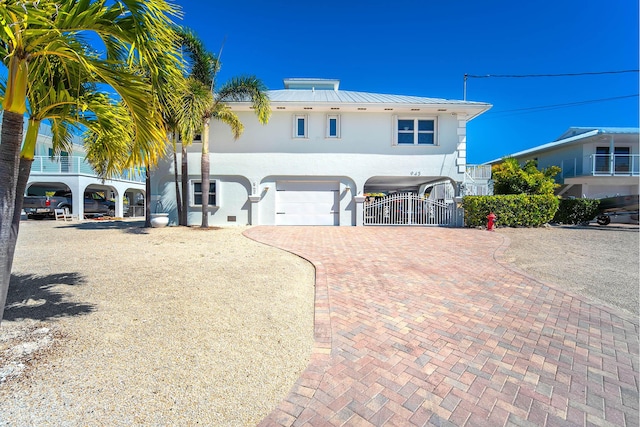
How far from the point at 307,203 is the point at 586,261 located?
1080cm

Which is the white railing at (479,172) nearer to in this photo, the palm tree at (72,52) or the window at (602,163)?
the window at (602,163)

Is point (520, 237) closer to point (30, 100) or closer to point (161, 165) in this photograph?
point (30, 100)

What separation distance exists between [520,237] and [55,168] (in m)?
26.3

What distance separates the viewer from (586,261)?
754 cm

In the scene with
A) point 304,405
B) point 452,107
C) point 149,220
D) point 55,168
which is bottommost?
point 304,405

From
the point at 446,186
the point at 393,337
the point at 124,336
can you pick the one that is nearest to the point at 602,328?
the point at 393,337

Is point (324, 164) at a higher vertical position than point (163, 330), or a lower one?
higher

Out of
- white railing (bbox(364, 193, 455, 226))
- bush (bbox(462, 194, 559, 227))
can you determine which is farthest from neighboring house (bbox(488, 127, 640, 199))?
white railing (bbox(364, 193, 455, 226))

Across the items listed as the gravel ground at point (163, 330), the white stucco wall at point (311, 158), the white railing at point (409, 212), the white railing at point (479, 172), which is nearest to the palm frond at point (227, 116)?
the white stucco wall at point (311, 158)

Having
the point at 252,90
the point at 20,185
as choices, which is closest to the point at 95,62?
the point at 20,185

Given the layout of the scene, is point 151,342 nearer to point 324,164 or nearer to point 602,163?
point 324,164

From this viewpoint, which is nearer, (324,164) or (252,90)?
(252,90)

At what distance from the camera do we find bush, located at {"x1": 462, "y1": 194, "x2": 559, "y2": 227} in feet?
45.4

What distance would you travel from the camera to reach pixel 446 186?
1738 cm
